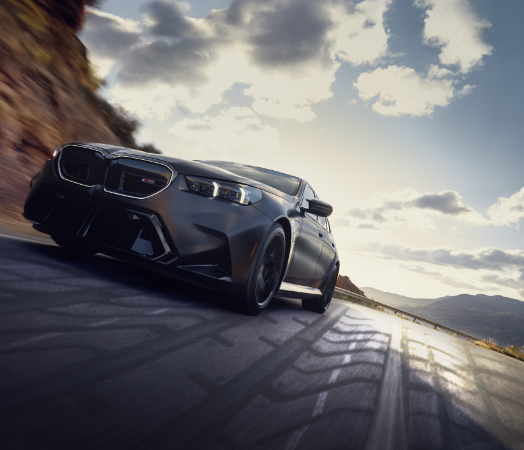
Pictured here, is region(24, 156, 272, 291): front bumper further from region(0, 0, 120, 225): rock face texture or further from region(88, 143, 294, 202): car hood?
region(0, 0, 120, 225): rock face texture

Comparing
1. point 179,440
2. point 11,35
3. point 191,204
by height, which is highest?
point 11,35

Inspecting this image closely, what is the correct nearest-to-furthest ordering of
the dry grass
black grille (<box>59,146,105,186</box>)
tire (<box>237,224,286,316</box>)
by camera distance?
black grille (<box>59,146,105,186</box>)
tire (<box>237,224,286,316</box>)
the dry grass

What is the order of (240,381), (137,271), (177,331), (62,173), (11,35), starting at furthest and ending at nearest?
1. (11,35)
2. (137,271)
3. (62,173)
4. (177,331)
5. (240,381)

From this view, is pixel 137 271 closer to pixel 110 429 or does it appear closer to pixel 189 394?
pixel 189 394

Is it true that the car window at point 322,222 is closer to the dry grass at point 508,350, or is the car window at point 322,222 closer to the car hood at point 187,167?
the car hood at point 187,167

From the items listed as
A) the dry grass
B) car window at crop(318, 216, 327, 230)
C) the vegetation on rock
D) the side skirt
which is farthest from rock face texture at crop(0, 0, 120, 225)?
the dry grass

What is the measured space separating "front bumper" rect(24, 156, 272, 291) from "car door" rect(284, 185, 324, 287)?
125 cm

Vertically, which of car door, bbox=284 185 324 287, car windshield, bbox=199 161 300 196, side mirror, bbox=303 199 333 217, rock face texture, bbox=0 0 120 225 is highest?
rock face texture, bbox=0 0 120 225

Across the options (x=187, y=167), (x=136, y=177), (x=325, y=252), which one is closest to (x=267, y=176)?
(x=325, y=252)

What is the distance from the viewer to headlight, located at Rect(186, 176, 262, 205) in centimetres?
348

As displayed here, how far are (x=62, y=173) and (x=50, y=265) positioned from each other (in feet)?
2.48

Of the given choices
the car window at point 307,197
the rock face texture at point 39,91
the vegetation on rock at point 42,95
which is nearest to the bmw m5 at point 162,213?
the car window at point 307,197

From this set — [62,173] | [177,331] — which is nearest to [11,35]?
[62,173]

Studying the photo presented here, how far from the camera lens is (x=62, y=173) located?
3723mm
